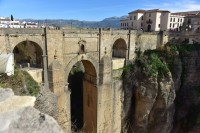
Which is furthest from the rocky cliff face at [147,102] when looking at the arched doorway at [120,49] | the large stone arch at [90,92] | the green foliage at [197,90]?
the green foliage at [197,90]

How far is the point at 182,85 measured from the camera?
25938mm

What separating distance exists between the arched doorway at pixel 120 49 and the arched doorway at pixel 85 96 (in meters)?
4.36

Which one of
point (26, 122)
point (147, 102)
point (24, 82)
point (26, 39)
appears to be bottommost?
point (147, 102)

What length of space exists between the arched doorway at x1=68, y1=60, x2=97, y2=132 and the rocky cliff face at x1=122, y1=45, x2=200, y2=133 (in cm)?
370

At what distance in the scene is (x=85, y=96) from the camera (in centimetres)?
2019

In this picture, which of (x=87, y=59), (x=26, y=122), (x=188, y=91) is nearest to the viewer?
(x=26, y=122)

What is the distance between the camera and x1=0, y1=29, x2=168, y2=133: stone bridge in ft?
46.4

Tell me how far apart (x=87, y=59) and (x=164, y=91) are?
981cm

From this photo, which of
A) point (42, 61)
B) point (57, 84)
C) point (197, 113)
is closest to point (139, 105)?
point (197, 113)

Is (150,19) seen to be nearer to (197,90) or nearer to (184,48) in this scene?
(184,48)

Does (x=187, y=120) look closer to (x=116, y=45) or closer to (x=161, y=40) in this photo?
(x=161, y=40)

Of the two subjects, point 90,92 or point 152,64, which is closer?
point 90,92

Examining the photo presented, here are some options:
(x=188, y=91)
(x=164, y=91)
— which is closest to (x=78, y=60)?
(x=164, y=91)

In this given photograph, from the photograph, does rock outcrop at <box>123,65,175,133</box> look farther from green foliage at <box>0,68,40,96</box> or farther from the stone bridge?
green foliage at <box>0,68,40,96</box>
